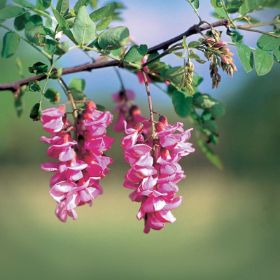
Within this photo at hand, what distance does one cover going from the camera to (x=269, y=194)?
9969mm

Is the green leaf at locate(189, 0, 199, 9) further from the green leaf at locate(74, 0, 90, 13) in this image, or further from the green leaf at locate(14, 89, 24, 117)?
the green leaf at locate(14, 89, 24, 117)

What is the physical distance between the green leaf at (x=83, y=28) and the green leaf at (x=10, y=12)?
140 millimetres

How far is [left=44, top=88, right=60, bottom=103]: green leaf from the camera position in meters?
0.97

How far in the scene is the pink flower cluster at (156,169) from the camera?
0.75 meters

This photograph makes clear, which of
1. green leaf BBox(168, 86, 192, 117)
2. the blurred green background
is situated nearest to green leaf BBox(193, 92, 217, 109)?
green leaf BBox(168, 86, 192, 117)

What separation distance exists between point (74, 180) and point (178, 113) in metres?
0.18

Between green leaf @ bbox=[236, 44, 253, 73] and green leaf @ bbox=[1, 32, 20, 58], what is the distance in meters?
0.30

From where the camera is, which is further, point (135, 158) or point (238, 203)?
point (238, 203)

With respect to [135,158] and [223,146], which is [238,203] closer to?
[223,146]

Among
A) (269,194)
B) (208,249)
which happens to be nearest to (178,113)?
(269,194)

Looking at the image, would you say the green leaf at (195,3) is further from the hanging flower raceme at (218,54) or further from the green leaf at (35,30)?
the green leaf at (35,30)

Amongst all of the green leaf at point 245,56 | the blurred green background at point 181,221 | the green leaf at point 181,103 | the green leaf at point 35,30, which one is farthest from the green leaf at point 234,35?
the blurred green background at point 181,221

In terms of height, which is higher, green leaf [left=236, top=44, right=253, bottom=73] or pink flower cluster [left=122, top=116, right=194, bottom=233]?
green leaf [left=236, top=44, right=253, bottom=73]

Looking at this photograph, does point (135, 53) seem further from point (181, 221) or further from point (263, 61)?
point (181, 221)
